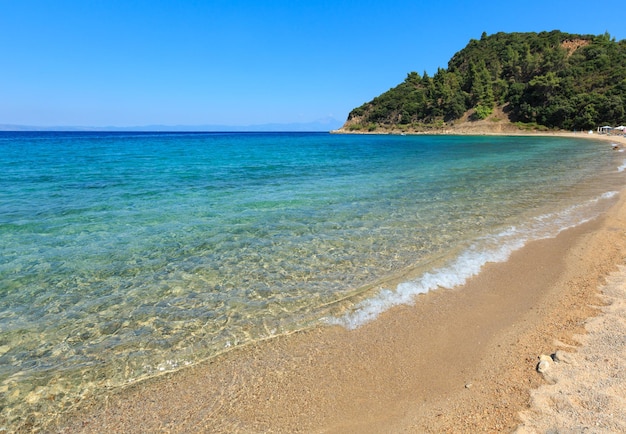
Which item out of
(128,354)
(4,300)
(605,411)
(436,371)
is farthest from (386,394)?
(4,300)

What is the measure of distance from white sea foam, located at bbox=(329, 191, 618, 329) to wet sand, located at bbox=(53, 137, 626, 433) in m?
0.25

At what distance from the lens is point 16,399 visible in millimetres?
3914

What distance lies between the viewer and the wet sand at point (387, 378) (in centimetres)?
353

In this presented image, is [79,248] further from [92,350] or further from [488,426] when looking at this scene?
[488,426]

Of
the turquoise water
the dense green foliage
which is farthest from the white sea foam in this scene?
the dense green foliage

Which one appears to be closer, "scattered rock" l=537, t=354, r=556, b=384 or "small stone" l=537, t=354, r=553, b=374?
"scattered rock" l=537, t=354, r=556, b=384

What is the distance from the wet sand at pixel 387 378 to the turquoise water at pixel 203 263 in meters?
0.39

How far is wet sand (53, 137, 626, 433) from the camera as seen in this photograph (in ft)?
11.6

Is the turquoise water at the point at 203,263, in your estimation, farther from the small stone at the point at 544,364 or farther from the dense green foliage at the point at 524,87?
the dense green foliage at the point at 524,87

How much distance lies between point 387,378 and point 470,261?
4.59 meters

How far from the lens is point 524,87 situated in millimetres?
111250

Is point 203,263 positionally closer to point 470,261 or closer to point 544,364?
point 470,261

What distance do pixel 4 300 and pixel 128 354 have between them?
10.7 feet

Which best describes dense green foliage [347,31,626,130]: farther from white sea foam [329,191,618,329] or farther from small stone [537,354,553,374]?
small stone [537,354,553,374]
